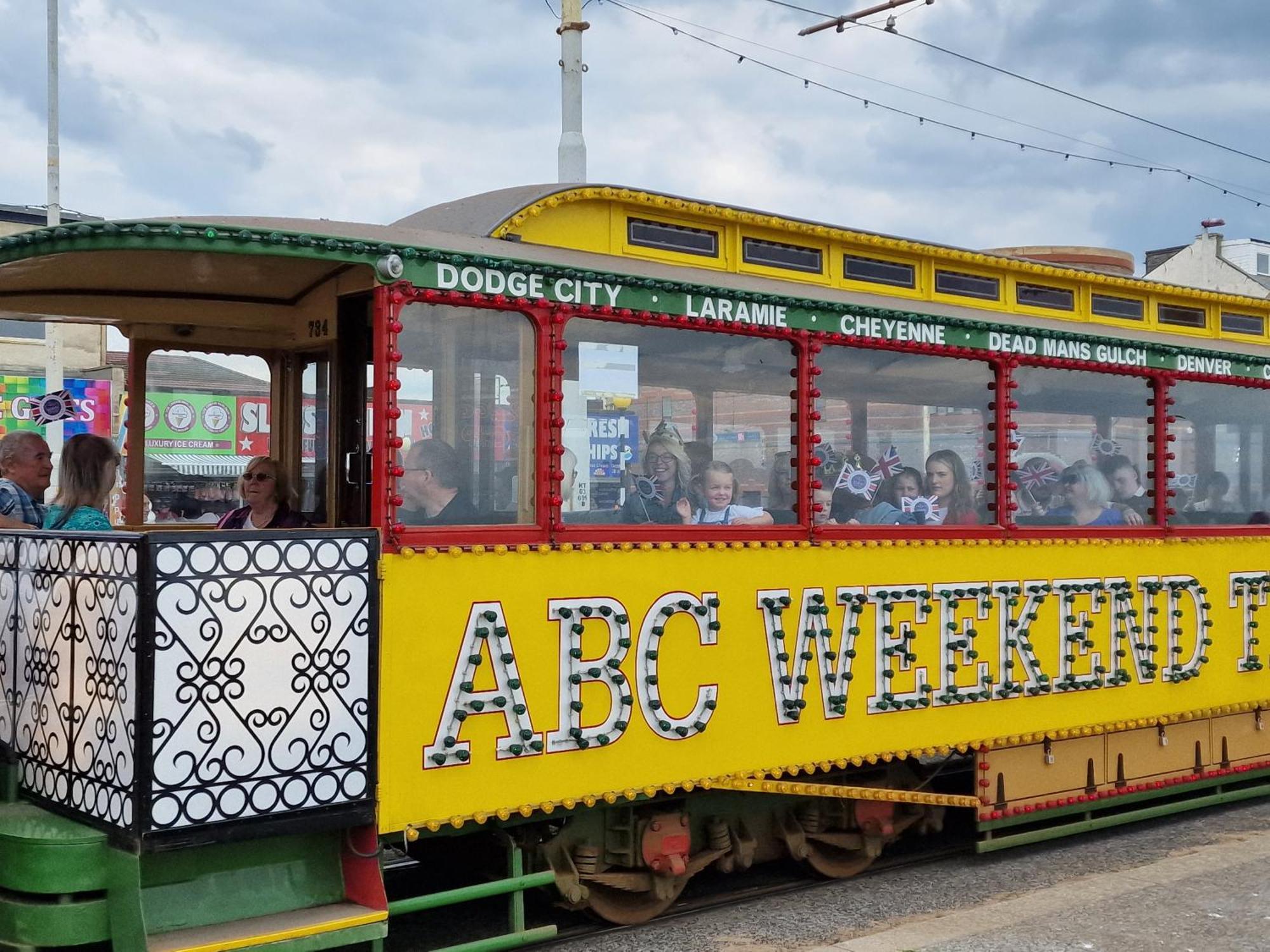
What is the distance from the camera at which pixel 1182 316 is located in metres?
8.84

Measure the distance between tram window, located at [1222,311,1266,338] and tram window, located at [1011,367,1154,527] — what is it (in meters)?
1.34

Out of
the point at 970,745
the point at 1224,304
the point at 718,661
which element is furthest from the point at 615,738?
the point at 1224,304

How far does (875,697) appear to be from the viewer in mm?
6684

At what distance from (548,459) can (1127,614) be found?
4083 millimetres

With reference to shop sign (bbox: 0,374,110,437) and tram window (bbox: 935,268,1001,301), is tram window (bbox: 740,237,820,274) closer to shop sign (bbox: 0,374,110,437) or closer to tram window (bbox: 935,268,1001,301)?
tram window (bbox: 935,268,1001,301)

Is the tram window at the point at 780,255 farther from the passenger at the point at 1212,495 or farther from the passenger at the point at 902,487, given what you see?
the passenger at the point at 1212,495

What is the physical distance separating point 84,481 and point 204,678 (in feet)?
4.59

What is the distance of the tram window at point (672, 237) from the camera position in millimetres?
6105

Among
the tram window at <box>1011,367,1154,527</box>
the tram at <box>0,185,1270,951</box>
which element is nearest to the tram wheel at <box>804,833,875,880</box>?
the tram at <box>0,185,1270,951</box>

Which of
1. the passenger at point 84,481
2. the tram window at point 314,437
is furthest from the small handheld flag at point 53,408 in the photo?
the passenger at point 84,481

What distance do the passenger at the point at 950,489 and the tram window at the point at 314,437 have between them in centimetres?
301

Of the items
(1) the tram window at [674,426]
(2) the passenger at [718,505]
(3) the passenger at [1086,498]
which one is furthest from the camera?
(3) the passenger at [1086,498]

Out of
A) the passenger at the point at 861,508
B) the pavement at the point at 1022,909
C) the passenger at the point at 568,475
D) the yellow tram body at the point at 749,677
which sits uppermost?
the passenger at the point at 568,475

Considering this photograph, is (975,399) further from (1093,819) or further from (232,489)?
(232,489)
